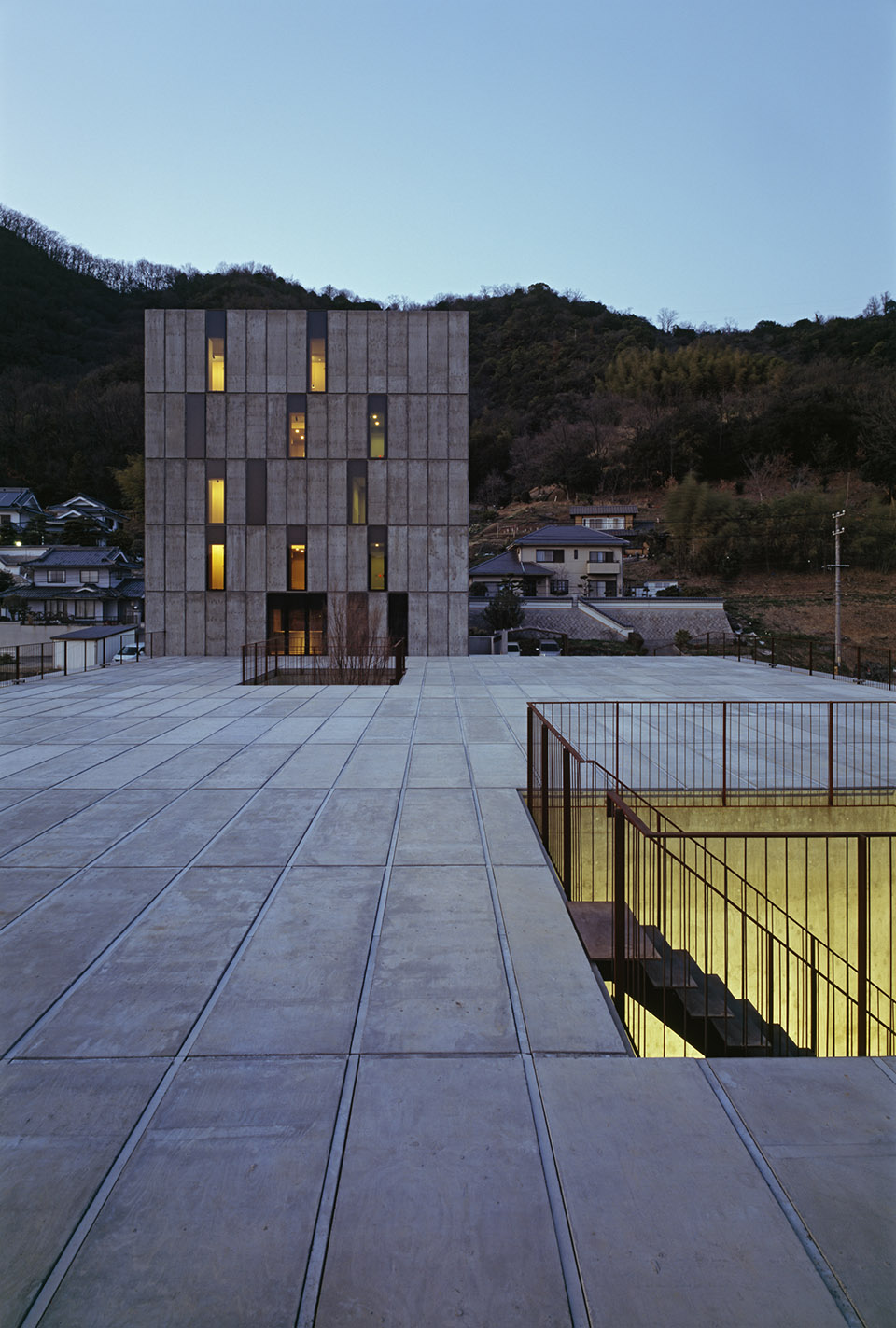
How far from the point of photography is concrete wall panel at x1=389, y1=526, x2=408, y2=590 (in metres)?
29.2

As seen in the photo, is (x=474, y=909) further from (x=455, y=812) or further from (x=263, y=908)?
(x=455, y=812)

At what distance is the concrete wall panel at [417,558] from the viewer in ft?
95.8

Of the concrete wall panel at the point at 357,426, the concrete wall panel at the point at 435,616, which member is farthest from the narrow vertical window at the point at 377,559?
the concrete wall panel at the point at 357,426

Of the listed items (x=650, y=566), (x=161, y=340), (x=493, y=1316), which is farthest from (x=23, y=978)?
(x=650, y=566)

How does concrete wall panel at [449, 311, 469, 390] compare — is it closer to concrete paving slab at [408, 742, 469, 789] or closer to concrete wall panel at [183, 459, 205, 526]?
concrete wall panel at [183, 459, 205, 526]

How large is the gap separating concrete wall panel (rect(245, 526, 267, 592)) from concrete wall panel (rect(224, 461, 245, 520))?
58 centimetres

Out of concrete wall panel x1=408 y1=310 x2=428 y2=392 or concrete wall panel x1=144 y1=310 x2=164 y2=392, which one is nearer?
concrete wall panel x1=144 y1=310 x2=164 y2=392

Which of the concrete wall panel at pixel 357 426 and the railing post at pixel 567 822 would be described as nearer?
the railing post at pixel 567 822

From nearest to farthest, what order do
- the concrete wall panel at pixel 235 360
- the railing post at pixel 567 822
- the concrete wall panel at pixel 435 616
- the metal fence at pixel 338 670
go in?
the railing post at pixel 567 822 < the metal fence at pixel 338 670 < the concrete wall panel at pixel 235 360 < the concrete wall panel at pixel 435 616

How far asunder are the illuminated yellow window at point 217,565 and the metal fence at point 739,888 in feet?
74.2

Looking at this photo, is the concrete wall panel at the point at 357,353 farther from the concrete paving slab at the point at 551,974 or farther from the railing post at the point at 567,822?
the concrete paving slab at the point at 551,974

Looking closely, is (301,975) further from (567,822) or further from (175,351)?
(175,351)

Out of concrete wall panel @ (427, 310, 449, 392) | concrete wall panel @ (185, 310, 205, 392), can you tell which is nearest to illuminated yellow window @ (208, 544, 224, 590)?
concrete wall panel @ (185, 310, 205, 392)

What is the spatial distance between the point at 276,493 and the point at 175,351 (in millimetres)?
6995
